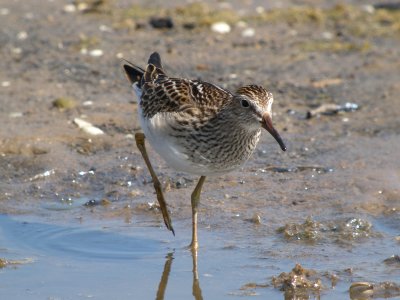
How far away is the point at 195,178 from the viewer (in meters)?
8.97

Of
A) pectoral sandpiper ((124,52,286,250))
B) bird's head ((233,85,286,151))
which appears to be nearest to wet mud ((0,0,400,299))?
pectoral sandpiper ((124,52,286,250))

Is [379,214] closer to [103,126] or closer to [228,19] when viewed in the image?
[103,126]

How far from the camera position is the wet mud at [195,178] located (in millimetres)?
7016

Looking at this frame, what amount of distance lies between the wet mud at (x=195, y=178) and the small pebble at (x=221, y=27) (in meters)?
0.05

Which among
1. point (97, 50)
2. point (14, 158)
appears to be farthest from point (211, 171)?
point (97, 50)

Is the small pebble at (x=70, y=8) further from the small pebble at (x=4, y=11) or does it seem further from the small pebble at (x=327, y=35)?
the small pebble at (x=327, y=35)

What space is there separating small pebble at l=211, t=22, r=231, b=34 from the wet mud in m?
0.05

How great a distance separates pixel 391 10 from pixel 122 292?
9506 millimetres

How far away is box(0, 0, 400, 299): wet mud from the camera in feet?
23.0

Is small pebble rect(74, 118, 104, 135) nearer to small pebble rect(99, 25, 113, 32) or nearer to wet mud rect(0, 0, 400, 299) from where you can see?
wet mud rect(0, 0, 400, 299)

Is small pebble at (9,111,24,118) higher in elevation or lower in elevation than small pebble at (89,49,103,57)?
lower

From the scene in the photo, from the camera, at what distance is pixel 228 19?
14070 mm

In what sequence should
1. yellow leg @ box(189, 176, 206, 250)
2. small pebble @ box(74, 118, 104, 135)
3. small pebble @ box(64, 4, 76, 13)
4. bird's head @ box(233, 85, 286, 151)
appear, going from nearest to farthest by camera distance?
bird's head @ box(233, 85, 286, 151) → yellow leg @ box(189, 176, 206, 250) → small pebble @ box(74, 118, 104, 135) → small pebble @ box(64, 4, 76, 13)

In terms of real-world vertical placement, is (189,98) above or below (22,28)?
above
